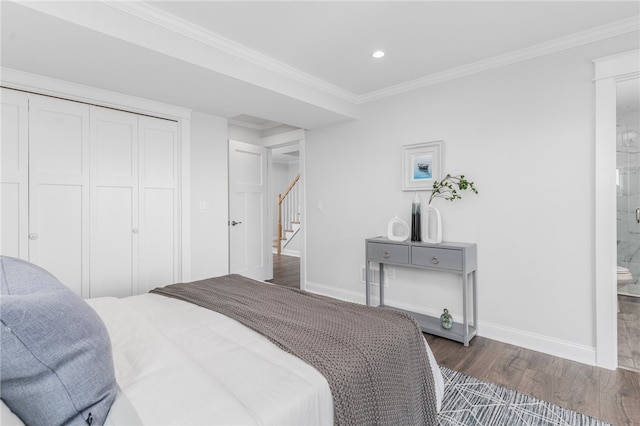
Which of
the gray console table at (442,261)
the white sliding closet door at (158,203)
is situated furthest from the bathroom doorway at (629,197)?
the white sliding closet door at (158,203)

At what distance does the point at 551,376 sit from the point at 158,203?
351 centimetres

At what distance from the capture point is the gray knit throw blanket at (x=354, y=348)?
1.19m

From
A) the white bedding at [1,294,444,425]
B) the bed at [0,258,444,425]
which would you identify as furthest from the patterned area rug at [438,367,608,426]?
the white bedding at [1,294,444,425]

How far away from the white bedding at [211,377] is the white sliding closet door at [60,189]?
154 centimetres

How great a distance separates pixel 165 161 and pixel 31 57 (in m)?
1.25

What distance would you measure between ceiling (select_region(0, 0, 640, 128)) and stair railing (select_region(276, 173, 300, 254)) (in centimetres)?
485

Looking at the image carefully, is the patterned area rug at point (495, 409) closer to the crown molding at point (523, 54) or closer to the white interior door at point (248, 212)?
the crown molding at point (523, 54)

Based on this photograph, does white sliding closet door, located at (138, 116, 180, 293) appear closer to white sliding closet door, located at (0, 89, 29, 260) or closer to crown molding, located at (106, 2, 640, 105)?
white sliding closet door, located at (0, 89, 29, 260)

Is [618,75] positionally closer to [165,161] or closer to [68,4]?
[68,4]

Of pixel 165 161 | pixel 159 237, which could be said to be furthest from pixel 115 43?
pixel 159 237

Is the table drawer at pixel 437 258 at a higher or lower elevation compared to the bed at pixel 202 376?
higher

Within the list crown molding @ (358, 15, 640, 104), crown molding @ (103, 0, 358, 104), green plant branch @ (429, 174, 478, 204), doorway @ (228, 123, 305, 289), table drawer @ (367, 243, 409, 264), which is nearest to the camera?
crown molding @ (103, 0, 358, 104)

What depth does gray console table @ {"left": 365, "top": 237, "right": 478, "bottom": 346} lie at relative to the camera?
108 inches

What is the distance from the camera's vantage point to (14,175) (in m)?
2.42
